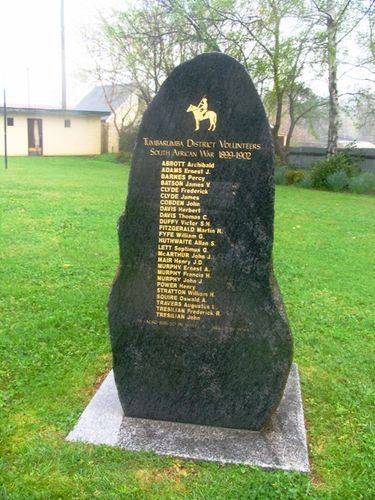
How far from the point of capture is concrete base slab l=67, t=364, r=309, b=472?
133 inches

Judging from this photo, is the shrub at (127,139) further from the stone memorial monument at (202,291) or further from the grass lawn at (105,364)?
the stone memorial monument at (202,291)

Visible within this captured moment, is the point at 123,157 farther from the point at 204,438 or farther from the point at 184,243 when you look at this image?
the point at 204,438

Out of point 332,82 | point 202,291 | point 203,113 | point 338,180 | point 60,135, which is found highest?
point 332,82

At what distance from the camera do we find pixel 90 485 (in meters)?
3.06

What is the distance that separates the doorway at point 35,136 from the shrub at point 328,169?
19033 mm

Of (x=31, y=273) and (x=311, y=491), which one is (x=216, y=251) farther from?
(x=31, y=273)

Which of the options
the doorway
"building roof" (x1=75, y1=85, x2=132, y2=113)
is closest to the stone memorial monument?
the doorway

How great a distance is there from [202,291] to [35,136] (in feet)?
100

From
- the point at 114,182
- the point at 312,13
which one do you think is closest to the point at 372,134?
the point at 312,13

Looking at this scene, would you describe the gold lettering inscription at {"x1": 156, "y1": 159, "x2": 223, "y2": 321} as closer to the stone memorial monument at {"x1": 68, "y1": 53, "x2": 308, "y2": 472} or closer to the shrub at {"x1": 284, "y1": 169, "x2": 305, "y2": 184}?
the stone memorial monument at {"x1": 68, "y1": 53, "x2": 308, "y2": 472}

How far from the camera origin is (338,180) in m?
18.8

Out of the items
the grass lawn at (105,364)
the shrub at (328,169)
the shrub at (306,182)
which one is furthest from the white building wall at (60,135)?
the grass lawn at (105,364)

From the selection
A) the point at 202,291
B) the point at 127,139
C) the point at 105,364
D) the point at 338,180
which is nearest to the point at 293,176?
the point at 338,180

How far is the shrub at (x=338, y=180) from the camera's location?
61.7ft
